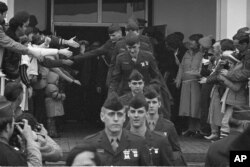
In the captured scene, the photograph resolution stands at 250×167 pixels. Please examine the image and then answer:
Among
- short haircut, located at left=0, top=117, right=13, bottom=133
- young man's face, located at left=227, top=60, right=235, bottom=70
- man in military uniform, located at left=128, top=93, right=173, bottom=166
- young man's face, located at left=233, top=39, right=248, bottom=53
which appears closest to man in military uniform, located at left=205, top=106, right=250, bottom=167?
man in military uniform, located at left=128, top=93, right=173, bottom=166

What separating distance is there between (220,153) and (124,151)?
3.90ft

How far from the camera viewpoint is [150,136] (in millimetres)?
9664

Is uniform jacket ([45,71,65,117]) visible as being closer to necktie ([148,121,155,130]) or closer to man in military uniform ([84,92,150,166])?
necktie ([148,121,155,130])

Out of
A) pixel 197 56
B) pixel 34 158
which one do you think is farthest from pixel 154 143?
pixel 197 56

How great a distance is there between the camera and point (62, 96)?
1570 centimetres

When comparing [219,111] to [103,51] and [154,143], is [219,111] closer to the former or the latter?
[103,51]

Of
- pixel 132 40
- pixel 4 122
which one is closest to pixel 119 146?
pixel 4 122

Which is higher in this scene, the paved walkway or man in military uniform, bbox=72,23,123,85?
man in military uniform, bbox=72,23,123,85

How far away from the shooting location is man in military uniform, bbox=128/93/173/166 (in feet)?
31.1

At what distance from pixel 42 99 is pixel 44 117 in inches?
14.9

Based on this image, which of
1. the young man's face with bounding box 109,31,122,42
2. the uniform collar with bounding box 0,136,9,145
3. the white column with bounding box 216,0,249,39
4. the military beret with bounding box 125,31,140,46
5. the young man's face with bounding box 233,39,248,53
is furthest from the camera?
the white column with bounding box 216,0,249,39

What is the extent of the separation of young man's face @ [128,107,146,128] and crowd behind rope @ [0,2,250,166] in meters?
0.01

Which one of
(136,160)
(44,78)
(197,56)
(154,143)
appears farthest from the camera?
(197,56)

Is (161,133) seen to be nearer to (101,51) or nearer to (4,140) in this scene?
(4,140)
